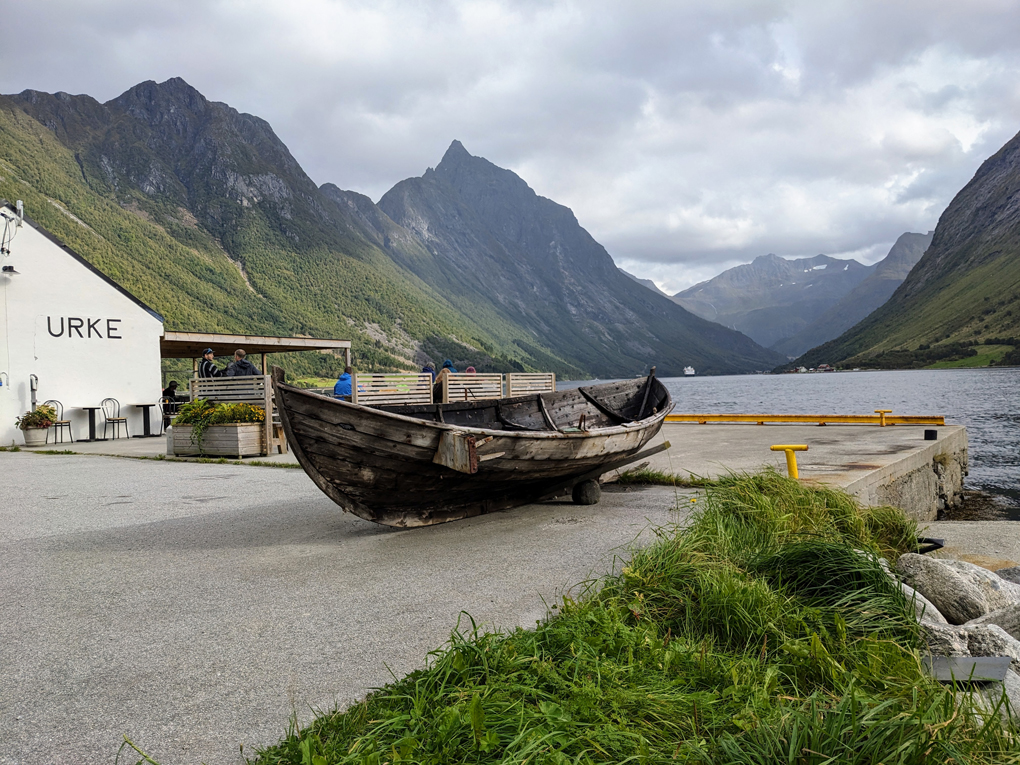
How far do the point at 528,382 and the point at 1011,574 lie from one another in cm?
1592

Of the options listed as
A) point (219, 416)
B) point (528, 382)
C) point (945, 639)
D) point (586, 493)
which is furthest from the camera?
point (528, 382)

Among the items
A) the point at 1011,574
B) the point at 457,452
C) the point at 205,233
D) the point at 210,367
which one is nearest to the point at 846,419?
the point at 1011,574

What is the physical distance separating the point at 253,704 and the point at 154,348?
66.3 ft

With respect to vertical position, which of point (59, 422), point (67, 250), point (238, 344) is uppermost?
point (67, 250)

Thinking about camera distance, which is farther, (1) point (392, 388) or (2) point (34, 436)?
(2) point (34, 436)

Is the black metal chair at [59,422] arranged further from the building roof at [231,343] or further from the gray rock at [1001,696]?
the gray rock at [1001,696]

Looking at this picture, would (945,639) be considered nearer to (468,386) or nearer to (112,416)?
(468,386)

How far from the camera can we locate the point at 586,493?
23.3 feet

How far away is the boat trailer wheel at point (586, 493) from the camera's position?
709 centimetres

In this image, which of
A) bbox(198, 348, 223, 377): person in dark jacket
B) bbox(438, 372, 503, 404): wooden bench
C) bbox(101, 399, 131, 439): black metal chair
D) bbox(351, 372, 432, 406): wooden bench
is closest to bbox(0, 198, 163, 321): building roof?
bbox(101, 399, 131, 439): black metal chair

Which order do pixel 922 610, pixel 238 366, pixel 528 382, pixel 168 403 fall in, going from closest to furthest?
pixel 922 610 → pixel 238 366 → pixel 528 382 → pixel 168 403

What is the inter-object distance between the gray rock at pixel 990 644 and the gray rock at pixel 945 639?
0.03 meters

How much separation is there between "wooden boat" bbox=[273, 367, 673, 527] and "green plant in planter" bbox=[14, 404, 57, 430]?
47.2 feet

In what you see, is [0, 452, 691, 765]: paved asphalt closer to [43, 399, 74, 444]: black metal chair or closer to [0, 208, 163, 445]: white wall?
[43, 399, 74, 444]: black metal chair
